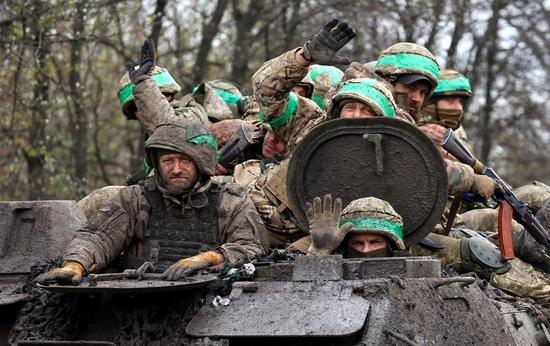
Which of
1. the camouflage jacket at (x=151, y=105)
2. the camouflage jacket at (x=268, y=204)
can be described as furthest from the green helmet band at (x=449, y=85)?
the camouflage jacket at (x=151, y=105)

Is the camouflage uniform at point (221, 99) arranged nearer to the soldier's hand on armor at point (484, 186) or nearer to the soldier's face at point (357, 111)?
the soldier's hand on armor at point (484, 186)

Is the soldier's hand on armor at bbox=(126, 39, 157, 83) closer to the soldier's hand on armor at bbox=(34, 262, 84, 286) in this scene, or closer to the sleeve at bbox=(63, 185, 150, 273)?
the sleeve at bbox=(63, 185, 150, 273)

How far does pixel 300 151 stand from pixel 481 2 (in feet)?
47.6

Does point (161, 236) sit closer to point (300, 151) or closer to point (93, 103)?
point (300, 151)

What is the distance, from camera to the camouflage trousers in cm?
828

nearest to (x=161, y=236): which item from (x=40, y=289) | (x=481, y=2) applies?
(x=40, y=289)

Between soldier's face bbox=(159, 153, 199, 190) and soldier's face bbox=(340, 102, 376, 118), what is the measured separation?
114 centimetres

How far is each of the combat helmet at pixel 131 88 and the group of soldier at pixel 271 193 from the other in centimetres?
2

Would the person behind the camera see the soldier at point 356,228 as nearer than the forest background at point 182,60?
Yes

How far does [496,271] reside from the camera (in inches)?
328

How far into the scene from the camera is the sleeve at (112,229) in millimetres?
6852

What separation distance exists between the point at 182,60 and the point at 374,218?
43.3 feet

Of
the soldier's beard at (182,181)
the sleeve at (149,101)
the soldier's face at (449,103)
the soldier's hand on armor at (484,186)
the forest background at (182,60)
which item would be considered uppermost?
the forest background at (182,60)

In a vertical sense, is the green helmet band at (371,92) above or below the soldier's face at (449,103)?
below
